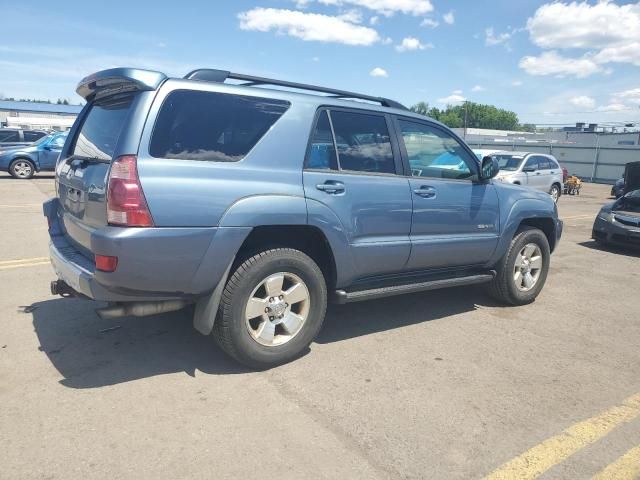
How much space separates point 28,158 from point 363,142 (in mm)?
17115

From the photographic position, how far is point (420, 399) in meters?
3.23

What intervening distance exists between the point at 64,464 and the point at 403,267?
2.77m

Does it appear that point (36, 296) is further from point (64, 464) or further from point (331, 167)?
point (331, 167)

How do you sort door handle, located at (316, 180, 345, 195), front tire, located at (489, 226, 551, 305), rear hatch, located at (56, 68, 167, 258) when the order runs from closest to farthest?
rear hatch, located at (56, 68, 167, 258) → door handle, located at (316, 180, 345, 195) → front tire, located at (489, 226, 551, 305)

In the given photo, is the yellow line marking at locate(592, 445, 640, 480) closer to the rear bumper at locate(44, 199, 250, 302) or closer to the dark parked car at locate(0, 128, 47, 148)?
the rear bumper at locate(44, 199, 250, 302)

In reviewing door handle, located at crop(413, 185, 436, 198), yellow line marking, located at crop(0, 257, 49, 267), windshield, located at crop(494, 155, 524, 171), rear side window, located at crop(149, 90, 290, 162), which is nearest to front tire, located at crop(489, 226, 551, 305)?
door handle, located at crop(413, 185, 436, 198)

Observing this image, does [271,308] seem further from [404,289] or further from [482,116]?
[482,116]

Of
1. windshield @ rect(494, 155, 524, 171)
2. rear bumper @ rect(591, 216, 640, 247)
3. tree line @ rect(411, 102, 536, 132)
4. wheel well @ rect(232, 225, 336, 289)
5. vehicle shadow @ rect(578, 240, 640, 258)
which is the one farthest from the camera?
tree line @ rect(411, 102, 536, 132)

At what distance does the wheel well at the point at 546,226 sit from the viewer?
5501 mm

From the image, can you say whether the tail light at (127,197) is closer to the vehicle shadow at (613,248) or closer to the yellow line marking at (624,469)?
the yellow line marking at (624,469)

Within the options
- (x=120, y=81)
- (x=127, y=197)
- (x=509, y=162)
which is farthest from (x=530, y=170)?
(x=127, y=197)

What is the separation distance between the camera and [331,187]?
12.0ft

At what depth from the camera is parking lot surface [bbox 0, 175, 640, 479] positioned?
256 cm

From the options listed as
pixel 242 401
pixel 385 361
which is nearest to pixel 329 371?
pixel 385 361
